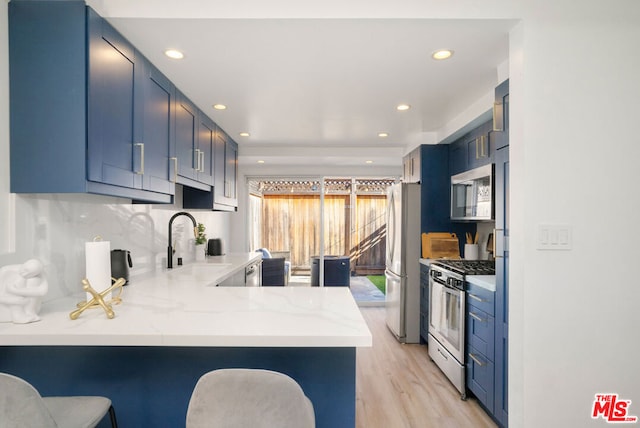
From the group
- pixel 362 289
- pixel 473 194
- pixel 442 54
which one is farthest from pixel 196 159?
pixel 362 289

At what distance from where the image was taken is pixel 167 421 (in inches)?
59.1

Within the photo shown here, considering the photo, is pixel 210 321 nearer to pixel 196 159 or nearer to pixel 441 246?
pixel 196 159

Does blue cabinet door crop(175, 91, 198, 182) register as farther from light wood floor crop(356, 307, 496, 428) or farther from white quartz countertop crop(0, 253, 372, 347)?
light wood floor crop(356, 307, 496, 428)

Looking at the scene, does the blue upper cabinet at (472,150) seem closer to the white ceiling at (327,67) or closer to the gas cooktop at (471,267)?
the white ceiling at (327,67)

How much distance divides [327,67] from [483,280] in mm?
1730

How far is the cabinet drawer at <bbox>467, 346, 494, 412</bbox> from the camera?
91.6 inches

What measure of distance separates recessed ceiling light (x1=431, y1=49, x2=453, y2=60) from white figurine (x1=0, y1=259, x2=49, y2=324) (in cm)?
Answer: 211

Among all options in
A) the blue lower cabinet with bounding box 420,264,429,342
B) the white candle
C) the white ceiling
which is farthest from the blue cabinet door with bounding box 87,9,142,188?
the blue lower cabinet with bounding box 420,264,429,342

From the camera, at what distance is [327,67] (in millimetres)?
2152

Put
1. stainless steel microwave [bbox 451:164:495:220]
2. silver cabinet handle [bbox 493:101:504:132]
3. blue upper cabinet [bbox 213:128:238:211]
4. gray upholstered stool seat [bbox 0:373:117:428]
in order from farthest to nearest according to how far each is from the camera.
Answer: blue upper cabinet [bbox 213:128:238:211], stainless steel microwave [bbox 451:164:495:220], silver cabinet handle [bbox 493:101:504:132], gray upholstered stool seat [bbox 0:373:117:428]

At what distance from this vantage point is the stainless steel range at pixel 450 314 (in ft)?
8.79

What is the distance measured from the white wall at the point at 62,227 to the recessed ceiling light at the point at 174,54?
678 millimetres

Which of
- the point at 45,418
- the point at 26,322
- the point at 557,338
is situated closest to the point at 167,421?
the point at 45,418

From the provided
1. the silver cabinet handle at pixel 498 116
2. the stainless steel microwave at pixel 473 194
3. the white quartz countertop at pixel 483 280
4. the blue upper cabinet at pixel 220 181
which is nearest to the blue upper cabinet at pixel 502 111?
the silver cabinet handle at pixel 498 116
